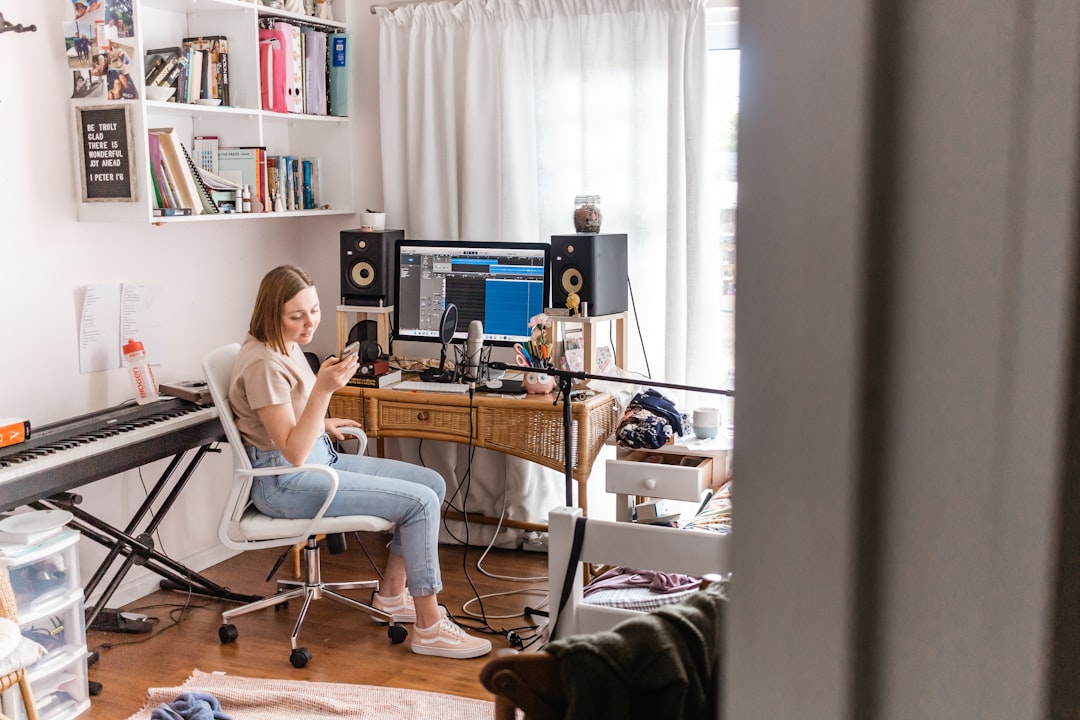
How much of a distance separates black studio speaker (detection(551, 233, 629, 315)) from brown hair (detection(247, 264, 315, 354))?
99 cm

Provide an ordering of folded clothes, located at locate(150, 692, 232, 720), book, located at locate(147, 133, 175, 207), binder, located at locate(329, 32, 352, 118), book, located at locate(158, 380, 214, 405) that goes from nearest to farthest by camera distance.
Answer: folded clothes, located at locate(150, 692, 232, 720) → book, located at locate(147, 133, 175, 207) → book, located at locate(158, 380, 214, 405) → binder, located at locate(329, 32, 352, 118)

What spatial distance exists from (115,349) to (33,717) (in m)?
1.41

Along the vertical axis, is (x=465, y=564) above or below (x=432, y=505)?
below

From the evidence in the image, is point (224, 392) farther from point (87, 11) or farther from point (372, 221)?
point (87, 11)

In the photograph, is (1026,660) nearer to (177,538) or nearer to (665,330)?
(665,330)

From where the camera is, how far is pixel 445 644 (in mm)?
3176

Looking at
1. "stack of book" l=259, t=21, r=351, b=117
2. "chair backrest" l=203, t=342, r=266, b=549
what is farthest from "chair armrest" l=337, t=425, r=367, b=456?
"stack of book" l=259, t=21, r=351, b=117

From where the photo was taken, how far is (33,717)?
7.83ft

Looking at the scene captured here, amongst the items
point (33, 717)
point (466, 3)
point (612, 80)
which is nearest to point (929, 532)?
point (33, 717)

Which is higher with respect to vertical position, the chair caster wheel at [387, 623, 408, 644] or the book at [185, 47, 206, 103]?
the book at [185, 47, 206, 103]

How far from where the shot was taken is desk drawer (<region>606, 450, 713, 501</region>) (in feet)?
10.1

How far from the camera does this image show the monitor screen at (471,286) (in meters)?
3.83

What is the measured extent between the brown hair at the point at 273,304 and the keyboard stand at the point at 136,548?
503 millimetres

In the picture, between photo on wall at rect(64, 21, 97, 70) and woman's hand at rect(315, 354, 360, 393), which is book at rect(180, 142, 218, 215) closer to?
photo on wall at rect(64, 21, 97, 70)
